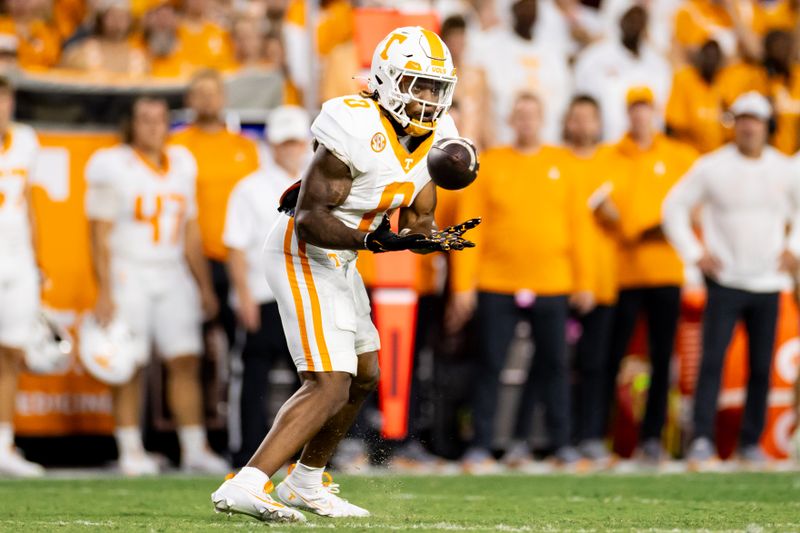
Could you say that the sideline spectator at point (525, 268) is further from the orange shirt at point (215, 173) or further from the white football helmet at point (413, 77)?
the white football helmet at point (413, 77)

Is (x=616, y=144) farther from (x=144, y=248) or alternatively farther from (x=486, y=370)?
(x=144, y=248)

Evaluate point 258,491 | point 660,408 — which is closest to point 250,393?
point 660,408

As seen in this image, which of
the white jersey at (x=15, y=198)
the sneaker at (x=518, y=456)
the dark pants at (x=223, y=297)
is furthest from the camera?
the dark pants at (x=223, y=297)

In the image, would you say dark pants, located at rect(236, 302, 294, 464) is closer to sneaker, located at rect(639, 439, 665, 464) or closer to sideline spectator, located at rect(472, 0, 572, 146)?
sneaker, located at rect(639, 439, 665, 464)

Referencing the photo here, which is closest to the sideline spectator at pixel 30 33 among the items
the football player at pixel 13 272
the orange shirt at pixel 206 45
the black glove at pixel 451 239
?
the orange shirt at pixel 206 45

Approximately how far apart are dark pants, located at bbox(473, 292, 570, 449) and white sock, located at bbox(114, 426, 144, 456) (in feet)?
6.25

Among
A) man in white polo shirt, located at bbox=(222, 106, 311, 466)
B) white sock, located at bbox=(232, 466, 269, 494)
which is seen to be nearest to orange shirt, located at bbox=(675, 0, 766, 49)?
man in white polo shirt, located at bbox=(222, 106, 311, 466)

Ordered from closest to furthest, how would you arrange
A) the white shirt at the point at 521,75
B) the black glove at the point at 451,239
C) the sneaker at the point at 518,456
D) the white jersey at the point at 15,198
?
the black glove at the point at 451,239 → the white jersey at the point at 15,198 → the sneaker at the point at 518,456 → the white shirt at the point at 521,75

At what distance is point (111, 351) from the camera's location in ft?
28.9

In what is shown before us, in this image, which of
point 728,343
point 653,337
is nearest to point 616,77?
point 653,337

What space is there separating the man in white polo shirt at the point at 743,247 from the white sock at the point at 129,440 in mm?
3187

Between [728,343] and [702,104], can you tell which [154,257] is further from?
[702,104]

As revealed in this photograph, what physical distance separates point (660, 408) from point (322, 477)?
3.78 metres

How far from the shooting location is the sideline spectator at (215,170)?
9328 millimetres
